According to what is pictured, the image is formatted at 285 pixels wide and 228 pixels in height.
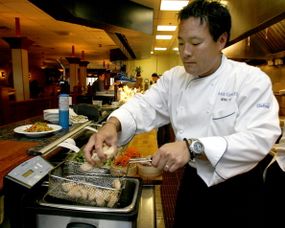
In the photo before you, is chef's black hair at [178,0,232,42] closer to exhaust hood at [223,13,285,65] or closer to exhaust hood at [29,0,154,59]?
exhaust hood at [29,0,154,59]

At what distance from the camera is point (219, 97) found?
1186mm

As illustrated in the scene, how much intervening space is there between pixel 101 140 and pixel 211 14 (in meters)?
0.68

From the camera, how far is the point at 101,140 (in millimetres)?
1122

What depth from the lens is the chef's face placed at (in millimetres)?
1101

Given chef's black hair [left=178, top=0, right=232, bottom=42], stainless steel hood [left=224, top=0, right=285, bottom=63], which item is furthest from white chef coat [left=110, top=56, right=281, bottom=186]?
stainless steel hood [left=224, top=0, right=285, bottom=63]

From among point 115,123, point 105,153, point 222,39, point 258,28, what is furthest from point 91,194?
point 258,28

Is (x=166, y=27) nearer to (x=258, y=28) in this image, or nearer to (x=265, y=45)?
(x=265, y=45)

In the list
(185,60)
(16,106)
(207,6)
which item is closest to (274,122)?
(185,60)

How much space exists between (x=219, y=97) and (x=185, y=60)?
222mm

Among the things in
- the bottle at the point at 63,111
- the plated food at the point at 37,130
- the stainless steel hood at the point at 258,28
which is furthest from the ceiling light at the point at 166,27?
the plated food at the point at 37,130

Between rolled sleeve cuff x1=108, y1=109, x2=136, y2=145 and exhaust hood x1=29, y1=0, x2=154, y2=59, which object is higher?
exhaust hood x1=29, y1=0, x2=154, y2=59

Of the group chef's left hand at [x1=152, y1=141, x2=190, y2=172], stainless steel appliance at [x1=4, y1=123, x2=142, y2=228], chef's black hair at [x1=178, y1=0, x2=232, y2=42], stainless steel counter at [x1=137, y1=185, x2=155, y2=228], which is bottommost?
stainless steel counter at [x1=137, y1=185, x2=155, y2=228]

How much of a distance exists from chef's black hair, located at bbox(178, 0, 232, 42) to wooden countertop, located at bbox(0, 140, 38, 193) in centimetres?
100

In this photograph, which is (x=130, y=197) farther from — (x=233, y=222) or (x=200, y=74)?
(x=200, y=74)
